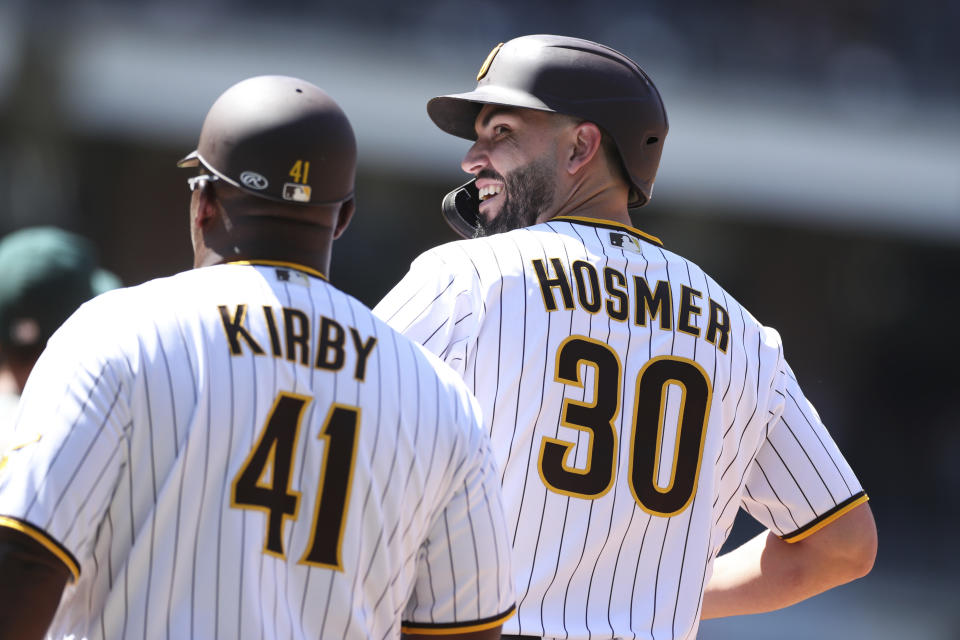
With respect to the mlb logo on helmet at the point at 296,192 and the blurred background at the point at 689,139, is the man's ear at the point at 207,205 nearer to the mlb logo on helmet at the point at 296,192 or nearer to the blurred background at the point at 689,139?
the mlb logo on helmet at the point at 296,192

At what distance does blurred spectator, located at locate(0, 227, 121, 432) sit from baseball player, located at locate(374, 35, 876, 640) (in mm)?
1387

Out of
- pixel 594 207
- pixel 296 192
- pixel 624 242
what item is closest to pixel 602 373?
pixel 624 242

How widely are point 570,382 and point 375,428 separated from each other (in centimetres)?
60

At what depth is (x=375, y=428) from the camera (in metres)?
1.75

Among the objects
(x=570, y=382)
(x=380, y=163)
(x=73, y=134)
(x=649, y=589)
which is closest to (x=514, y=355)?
(x=570, y=382)

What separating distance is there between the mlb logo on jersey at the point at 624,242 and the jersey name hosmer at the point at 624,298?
0.07m

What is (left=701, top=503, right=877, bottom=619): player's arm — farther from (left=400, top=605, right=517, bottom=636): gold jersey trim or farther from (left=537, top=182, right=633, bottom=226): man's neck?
(left=400, top=605, right=517, bottom=636): gold jersey trim

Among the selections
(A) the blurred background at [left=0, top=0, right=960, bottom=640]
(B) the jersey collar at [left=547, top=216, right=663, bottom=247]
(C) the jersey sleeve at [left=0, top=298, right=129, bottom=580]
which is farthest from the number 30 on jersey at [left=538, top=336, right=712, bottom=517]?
(A) the blurred background at [left=0, top=0, right=960, bottom=640]

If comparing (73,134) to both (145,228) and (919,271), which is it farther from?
(919,271)

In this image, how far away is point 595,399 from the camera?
2.28 metres

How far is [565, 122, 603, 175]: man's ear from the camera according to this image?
251 centimetres

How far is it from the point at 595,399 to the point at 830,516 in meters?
0.71

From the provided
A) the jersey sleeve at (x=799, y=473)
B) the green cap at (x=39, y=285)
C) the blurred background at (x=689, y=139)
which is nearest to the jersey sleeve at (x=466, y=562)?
the jersey sleeve at (x=799, y=473)

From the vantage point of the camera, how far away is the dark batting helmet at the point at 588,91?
8.19 feet
